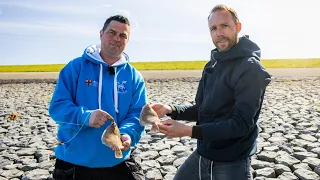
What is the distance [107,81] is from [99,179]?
1022 millimetres

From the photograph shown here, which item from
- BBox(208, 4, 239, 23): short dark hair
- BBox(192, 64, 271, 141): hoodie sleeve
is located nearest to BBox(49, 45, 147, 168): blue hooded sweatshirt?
BBox(192, 64, 271, 141): hoodie sleeve

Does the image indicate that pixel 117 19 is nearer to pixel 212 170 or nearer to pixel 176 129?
pixel 176 129

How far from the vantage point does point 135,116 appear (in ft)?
12.0

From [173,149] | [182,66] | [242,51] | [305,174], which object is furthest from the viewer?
[182,66]

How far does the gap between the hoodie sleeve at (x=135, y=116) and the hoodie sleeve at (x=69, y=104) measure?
432 mm

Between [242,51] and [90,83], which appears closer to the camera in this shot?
[242,51]

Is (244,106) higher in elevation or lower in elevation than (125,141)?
higher

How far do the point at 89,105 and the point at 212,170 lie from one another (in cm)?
138

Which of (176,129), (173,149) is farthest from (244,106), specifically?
(173,149)

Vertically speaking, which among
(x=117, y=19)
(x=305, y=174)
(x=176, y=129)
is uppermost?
(x=117, y=19)

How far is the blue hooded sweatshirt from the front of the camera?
3.47 metres

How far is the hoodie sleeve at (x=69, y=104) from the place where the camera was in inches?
132

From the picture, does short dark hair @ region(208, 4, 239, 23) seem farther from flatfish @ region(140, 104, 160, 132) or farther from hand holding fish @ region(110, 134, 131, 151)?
hand holding fish @ region(110, 134, 131, 151)

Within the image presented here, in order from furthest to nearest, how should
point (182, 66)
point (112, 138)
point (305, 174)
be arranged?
point (182, 66) → point (305, 174) → point (112, 138)
